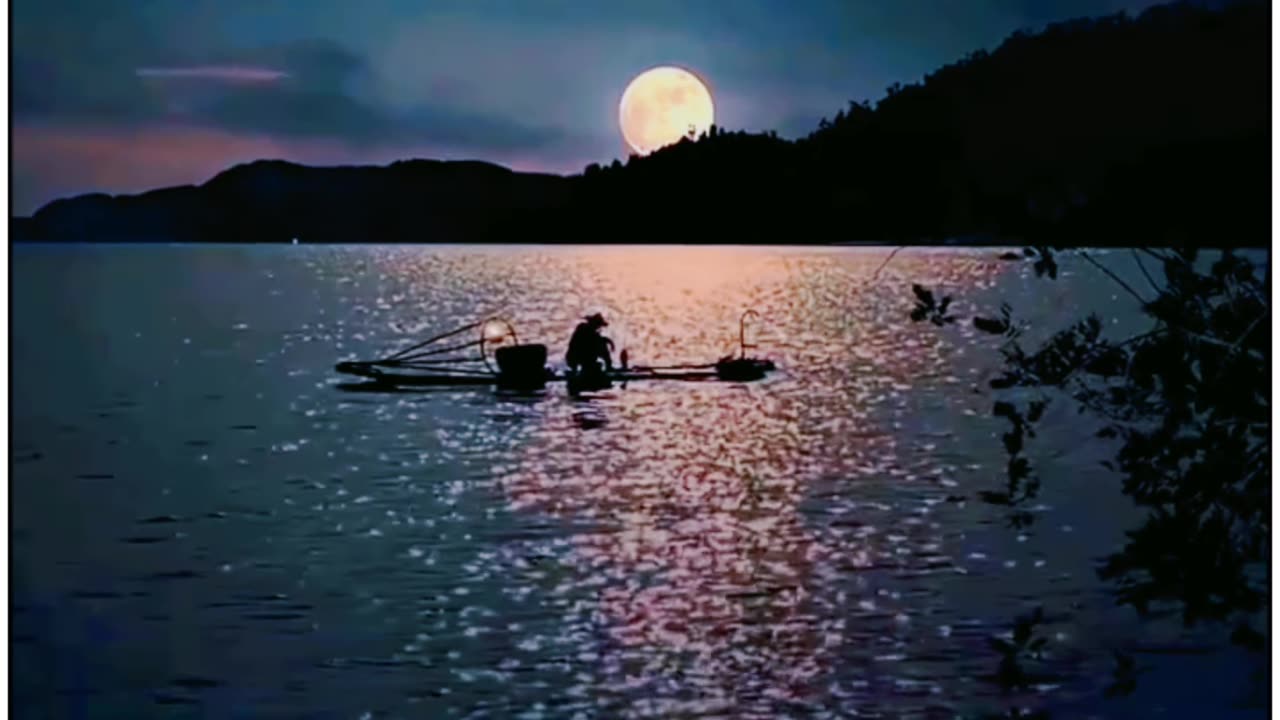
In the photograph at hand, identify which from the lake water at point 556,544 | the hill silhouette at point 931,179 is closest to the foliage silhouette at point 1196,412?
the hill silhouette at point 931,179

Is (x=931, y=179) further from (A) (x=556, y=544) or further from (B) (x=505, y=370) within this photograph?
(B) (x=505, y=370)

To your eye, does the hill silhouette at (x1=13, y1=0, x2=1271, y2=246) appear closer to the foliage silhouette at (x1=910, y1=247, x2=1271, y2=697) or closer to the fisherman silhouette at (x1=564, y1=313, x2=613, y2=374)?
the foliage silhouette at (x1=910, y1=247, x2=1271, y2=697)

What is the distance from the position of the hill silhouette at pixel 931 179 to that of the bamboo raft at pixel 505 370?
614cm

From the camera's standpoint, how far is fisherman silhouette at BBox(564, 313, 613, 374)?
13.6 meters

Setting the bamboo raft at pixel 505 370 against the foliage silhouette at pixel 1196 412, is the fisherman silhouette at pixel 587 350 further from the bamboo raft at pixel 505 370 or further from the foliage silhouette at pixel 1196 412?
the foliage silhouette at pixel 1196 412

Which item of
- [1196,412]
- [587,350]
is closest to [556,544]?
[1196,412]

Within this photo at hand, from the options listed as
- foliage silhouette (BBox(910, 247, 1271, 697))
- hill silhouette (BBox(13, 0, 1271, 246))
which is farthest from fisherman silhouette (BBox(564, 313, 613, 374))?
foliage silhouette (BBox(910, 247, 1271, 697))

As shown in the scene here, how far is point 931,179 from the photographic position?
3594 mm

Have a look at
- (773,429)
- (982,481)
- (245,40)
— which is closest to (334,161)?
(245,40)

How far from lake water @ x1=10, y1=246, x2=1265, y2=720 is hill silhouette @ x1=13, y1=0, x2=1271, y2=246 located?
0.30 meters

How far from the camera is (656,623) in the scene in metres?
6.13

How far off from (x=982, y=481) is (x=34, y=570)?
4.91 meters

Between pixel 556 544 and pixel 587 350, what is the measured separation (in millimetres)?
6114

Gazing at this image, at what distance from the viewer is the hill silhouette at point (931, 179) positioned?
2748 millimetres
